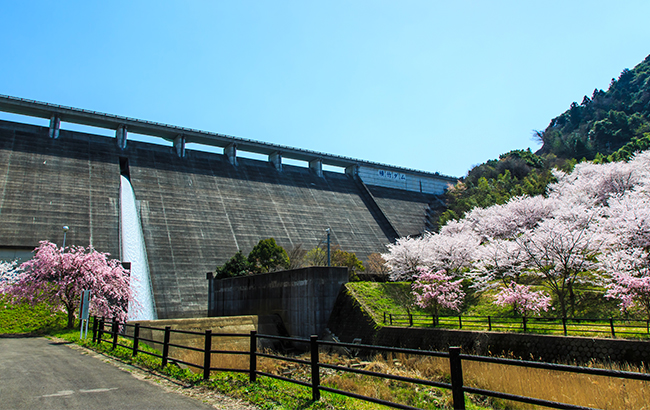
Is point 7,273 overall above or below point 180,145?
below

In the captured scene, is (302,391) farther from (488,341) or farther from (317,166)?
(317,166)

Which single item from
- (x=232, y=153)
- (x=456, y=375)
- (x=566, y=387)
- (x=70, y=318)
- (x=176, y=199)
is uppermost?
(x=232, y=153)

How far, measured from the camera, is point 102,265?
803 inches

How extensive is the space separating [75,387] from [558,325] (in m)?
16.1

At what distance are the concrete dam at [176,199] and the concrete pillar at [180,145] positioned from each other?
0.41 feet

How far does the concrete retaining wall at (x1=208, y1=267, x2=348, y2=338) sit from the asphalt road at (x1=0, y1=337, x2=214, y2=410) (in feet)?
31.0

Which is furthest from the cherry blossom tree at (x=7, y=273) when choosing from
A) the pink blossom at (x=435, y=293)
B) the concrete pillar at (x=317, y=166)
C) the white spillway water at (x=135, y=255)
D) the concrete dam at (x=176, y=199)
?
the concrete pillar at (x=317, y=166)

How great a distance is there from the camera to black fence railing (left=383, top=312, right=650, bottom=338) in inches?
494

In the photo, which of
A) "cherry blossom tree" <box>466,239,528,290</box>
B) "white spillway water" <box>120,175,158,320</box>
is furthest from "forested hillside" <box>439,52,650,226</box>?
"white spillway water" <box>120,175,158,320</box>

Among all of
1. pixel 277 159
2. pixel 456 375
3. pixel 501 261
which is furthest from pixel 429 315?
pixel 277 159

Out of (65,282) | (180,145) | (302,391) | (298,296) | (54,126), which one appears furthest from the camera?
(180,145)

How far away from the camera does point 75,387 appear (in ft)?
24.2

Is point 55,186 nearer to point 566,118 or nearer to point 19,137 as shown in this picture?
point 19,137

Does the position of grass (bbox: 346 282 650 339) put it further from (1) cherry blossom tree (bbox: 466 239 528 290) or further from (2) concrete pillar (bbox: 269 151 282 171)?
(2) concrete pillar (bbox: 269 151 282 171)
